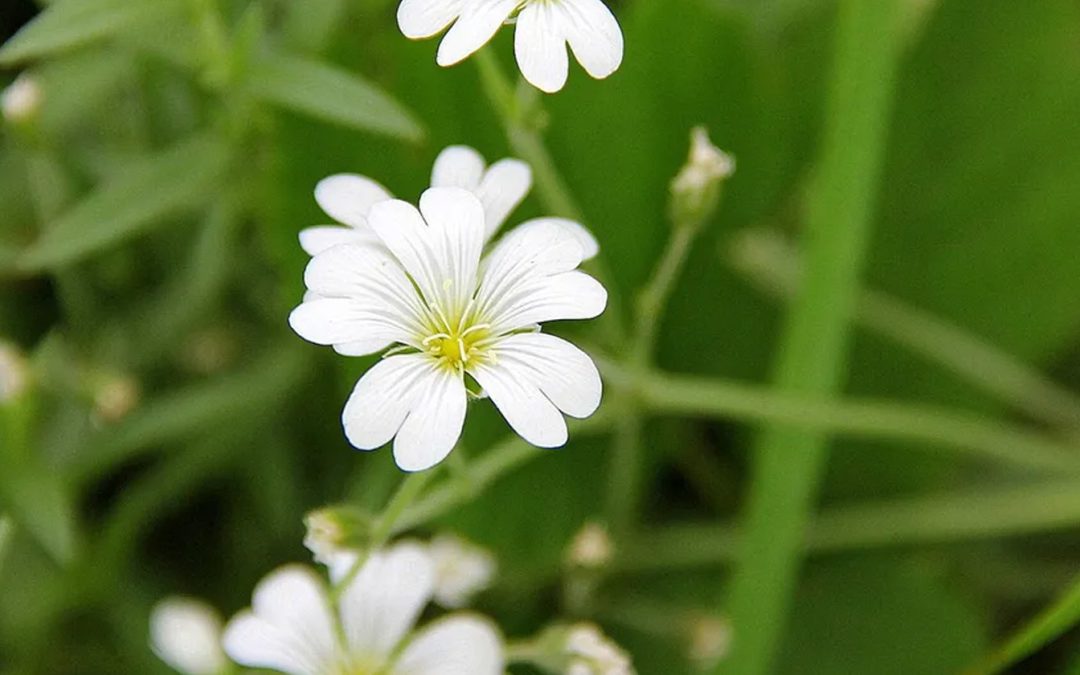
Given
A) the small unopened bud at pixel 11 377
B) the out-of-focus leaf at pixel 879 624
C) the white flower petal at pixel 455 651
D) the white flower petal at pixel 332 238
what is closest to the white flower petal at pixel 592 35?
the white flower petal at pixel 332 238

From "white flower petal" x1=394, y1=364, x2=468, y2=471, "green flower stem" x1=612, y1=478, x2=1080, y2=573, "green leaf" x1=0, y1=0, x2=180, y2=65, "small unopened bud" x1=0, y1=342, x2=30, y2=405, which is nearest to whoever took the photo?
"white flower petal" x1=394, y1=364, x2=468, y2=471

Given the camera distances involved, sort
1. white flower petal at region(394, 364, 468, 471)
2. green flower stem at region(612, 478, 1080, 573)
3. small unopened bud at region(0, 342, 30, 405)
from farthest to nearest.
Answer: green flower stem at region(612, 478, 1080, 573) < small unopened bud at region(0, 342, 30, 405) < white flower petal at region(394, 364, 468, 471)

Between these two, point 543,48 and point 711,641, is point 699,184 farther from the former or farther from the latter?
point 711,641

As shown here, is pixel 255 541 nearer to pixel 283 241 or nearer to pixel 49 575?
pixel 49 575

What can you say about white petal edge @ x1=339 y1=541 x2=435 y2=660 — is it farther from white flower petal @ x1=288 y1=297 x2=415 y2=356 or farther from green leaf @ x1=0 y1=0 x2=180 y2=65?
green leaf @ x1=0 y1=0 x2=180 y2=65

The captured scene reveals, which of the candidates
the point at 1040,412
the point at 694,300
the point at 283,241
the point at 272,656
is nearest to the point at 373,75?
the point at 283,241

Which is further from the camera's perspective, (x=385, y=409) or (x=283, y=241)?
(x=283, y=241)

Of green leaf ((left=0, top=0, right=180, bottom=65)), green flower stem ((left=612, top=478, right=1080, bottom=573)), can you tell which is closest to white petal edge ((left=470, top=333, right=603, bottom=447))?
green leaf ((left=0, top=0, right=180, bottom=65))
